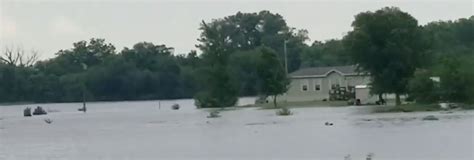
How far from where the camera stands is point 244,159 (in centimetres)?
2908

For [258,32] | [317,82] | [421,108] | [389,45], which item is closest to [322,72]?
[317,82]

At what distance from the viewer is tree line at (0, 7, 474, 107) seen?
7625 centimetres

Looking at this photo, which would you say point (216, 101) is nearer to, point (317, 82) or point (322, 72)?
point (317, 82)

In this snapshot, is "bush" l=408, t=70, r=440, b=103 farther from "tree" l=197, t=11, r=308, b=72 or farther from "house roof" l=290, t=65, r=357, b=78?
"tree" l=197, t=11, r=308, b=72

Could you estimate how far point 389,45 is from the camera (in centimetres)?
7581

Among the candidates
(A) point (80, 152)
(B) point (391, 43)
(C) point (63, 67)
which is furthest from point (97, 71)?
(A) point (80, 152)

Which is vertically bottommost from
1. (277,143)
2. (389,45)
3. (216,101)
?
(277,143)

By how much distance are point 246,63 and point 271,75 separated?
13.1 m

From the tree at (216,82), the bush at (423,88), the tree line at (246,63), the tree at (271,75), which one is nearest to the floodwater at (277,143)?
the bush at (423,88)

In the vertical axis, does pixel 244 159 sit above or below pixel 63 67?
below

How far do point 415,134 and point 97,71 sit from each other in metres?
115

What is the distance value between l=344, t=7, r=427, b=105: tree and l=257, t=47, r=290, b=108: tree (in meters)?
15.6

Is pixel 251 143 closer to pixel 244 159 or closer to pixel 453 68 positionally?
pixel 244 159

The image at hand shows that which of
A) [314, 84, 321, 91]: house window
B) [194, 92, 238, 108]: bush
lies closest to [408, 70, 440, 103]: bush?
[314, 84, 321, 91]: house window
